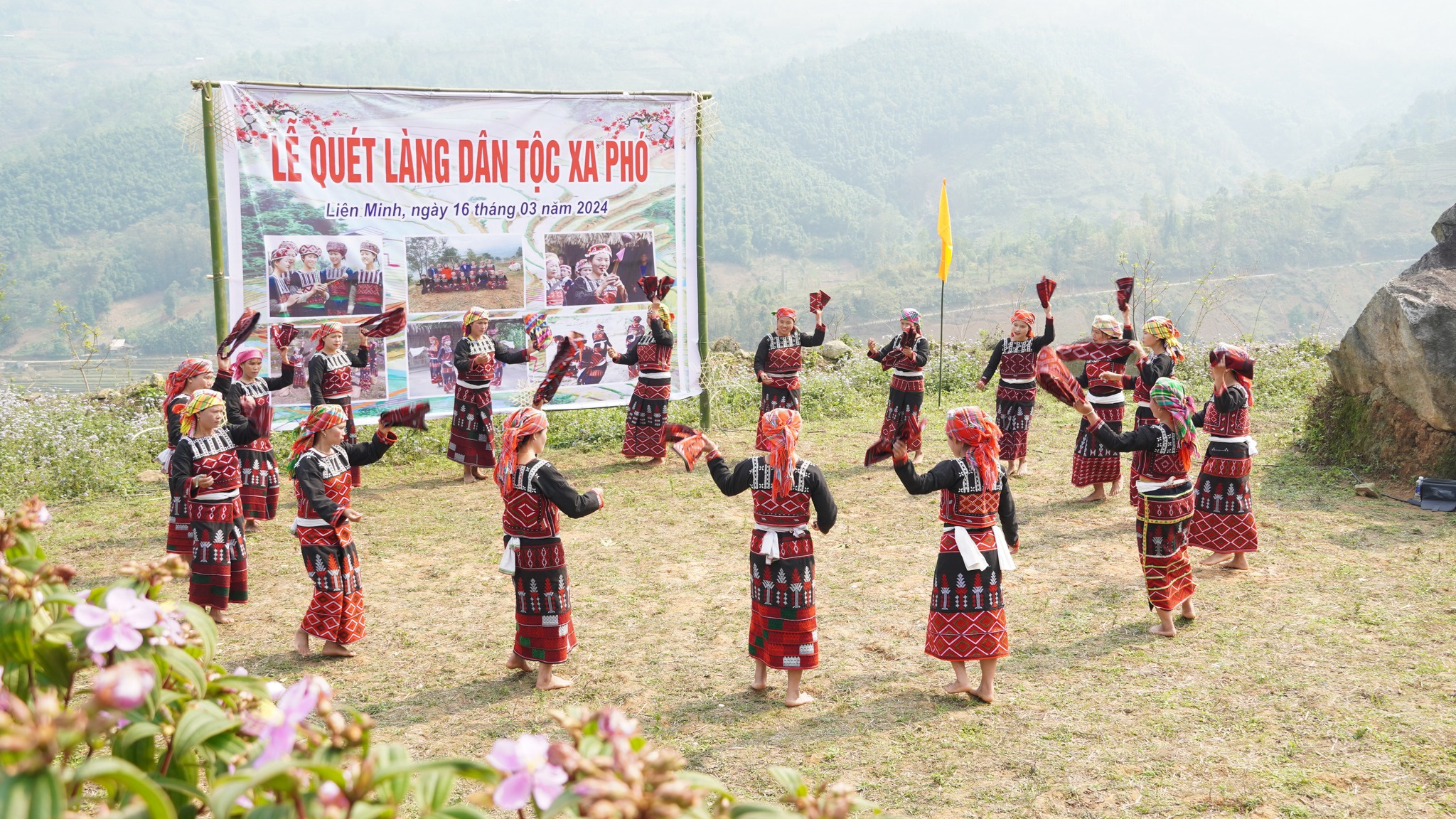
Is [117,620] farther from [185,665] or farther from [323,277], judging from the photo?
[323,277]

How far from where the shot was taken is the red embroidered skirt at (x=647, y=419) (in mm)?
11102

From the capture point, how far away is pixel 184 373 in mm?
7418

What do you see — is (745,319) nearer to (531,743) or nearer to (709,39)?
(531,743)

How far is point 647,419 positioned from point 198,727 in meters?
9.30

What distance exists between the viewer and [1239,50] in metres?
129

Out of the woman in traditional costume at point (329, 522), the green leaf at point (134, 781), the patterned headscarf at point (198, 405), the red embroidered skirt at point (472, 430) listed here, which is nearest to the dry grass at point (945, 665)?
the woman in traditional costume at point (329, 522)

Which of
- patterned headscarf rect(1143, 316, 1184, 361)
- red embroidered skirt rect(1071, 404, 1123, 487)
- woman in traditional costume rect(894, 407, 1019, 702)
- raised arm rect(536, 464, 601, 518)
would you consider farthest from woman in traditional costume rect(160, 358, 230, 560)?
red embroidered skirt rect(1071, 404, 1123, 487)

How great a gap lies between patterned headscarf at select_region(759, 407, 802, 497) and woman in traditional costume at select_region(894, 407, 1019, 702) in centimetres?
61

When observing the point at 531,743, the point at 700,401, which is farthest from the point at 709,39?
the point at 531,743

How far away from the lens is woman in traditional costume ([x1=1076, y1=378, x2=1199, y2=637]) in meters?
6.38

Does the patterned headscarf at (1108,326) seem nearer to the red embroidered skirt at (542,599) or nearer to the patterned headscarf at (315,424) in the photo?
the red embroidered skirt at (542,599)

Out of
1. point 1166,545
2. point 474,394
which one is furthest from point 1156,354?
point 474,394

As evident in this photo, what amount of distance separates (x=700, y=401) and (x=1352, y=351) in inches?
256

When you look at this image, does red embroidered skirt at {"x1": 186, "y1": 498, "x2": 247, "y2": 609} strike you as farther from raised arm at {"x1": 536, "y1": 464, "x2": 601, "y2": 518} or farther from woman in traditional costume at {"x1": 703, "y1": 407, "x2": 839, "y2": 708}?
woman in traditional costume at {"x1": 703, "y1": 407, "x2": 839, "y2": 708}
